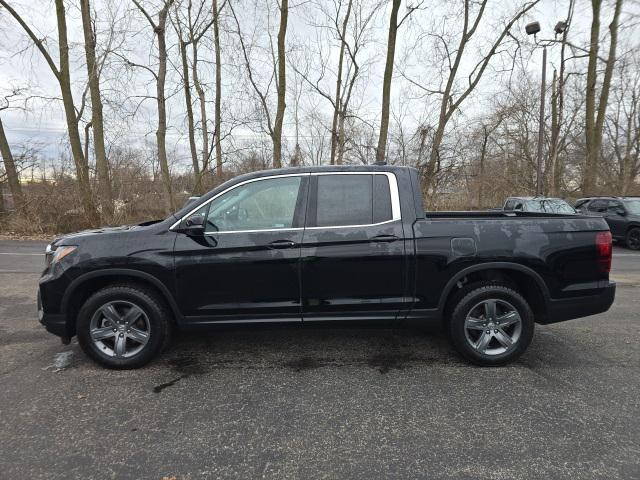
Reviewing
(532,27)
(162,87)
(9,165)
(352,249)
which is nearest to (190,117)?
(162,87)

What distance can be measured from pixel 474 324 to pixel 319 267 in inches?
61.7

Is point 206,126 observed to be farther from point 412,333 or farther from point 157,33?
point 412,333

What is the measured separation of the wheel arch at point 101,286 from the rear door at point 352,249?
1267mm

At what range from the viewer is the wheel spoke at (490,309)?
3600 mm

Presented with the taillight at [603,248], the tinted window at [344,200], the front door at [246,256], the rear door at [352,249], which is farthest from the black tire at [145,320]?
the taillight at [603,248]

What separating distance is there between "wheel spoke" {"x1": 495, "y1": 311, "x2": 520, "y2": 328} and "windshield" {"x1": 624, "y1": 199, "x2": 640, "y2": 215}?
38.9ft

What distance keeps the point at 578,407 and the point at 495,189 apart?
25.3 m

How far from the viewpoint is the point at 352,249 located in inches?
137

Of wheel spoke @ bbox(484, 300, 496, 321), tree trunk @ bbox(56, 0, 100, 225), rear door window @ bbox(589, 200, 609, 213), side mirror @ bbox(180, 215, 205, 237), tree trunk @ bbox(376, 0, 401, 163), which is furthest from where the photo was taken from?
tree trunk @ bbox(376, 0, 401, 163)

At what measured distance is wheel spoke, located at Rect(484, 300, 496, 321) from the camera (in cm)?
360

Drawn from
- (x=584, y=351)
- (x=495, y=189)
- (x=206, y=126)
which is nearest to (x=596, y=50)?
(x=495, y=189)

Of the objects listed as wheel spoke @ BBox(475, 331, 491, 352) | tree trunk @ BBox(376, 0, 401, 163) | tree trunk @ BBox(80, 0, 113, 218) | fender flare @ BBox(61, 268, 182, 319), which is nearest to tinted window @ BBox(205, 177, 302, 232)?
fender flare @ BBox(61, 268, 182, 319)

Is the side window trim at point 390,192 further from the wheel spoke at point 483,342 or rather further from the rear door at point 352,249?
the wheel spoke at point 483,342

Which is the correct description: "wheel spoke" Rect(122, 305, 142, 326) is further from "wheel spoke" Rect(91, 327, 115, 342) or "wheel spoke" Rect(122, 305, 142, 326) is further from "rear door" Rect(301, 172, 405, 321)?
"rear door" Rect(301, 172, 405, 321)
